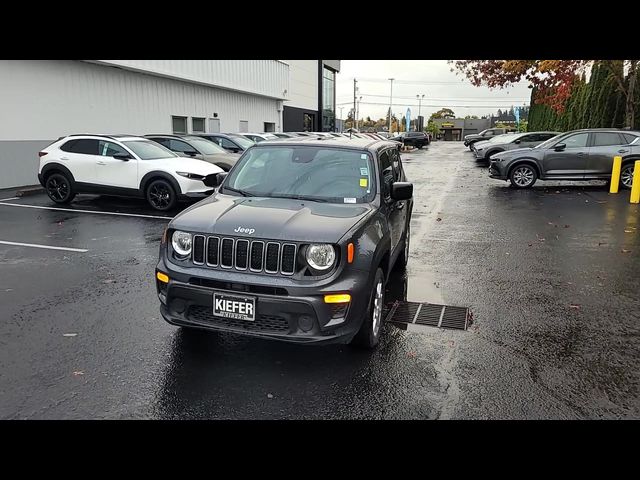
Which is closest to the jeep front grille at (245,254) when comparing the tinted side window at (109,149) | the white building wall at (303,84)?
the tinted side window at (109,149)

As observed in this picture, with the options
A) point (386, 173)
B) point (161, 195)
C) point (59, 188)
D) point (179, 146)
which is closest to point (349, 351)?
point (386, 173)

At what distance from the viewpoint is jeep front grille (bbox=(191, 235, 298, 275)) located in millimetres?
3932

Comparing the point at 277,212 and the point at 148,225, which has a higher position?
the point at 277,212

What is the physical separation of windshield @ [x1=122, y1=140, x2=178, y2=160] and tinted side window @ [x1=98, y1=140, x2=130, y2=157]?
0.20 meters

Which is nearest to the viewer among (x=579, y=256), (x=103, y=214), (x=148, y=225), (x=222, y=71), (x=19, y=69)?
(x=579, y=256)

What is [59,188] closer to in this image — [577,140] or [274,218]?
[274,218]

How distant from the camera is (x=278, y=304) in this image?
12.6ft

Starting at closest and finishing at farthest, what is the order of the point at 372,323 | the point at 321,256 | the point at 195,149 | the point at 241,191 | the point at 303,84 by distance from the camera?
the point at 321,256, the point at 372,323, the point at 241,191, the point at 195,149, the point at 303,84

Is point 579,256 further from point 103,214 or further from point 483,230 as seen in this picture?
point 103,214

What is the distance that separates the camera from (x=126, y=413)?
138 inches

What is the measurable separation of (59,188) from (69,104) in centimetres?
565

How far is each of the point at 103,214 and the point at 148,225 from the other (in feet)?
5.53
